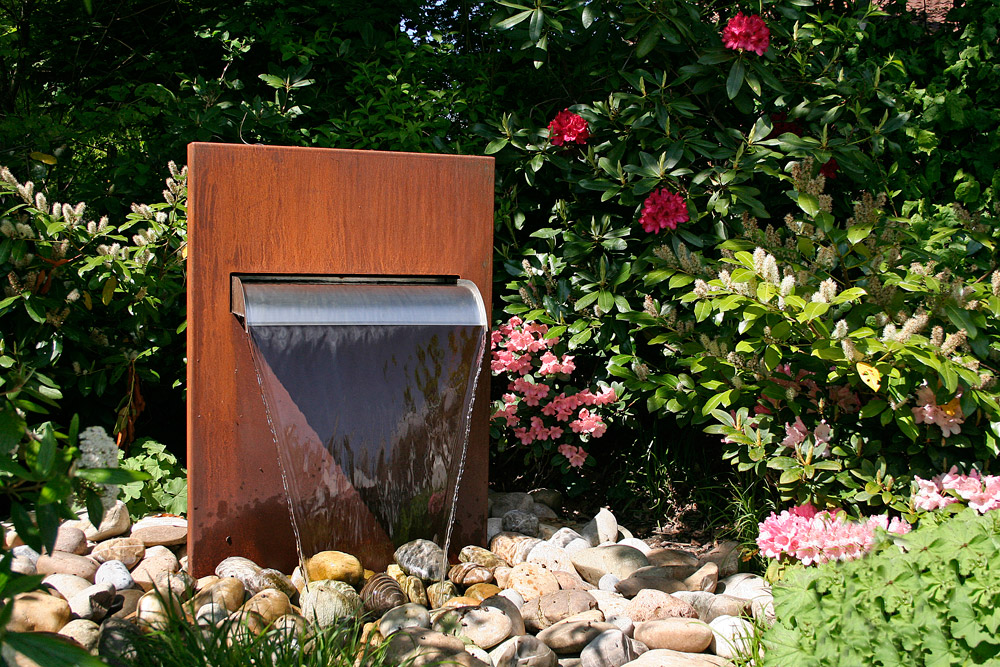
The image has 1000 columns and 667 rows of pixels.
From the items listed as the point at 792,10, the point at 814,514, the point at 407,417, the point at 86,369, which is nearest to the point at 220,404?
the point at 407,417

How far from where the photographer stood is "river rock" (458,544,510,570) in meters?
2.81

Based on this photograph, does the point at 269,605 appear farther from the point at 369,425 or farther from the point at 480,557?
the point at 480,557

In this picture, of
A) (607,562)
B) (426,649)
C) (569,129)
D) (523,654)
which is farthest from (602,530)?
(569,129)

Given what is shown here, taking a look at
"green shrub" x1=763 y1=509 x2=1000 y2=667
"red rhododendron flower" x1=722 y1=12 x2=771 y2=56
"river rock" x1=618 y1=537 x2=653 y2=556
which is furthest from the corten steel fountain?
"green shrub" x1=763 y1=509 x2=1000 y2=667

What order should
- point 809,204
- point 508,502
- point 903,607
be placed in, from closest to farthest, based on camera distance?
point 903,607 < point 809,204 < point 508,502

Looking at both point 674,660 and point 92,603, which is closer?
point 674,660

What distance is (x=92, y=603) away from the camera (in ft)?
7.63

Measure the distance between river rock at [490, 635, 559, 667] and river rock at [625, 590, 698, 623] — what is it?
0.33 meters

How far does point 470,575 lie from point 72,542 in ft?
4.31

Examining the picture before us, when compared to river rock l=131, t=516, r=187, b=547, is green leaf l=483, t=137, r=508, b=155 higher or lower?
higher

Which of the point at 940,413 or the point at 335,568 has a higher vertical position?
the point at 940,413

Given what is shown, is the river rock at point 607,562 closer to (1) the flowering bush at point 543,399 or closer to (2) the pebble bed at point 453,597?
(2) the pebble bed at point 453,597

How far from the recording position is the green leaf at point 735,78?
305 cm

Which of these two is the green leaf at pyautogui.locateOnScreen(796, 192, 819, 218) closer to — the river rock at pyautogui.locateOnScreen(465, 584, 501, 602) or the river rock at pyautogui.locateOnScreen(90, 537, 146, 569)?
the river rock at pyautogui.locateOnScreen(465, 584, 501, 602)
